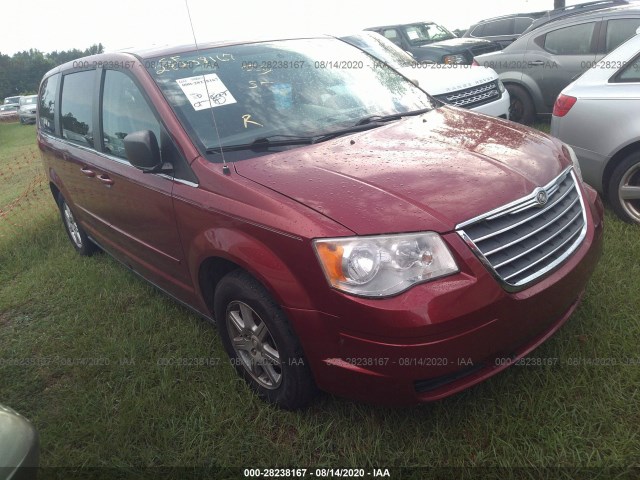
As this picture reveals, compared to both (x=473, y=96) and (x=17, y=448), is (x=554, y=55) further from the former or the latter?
(x=17, y=448)

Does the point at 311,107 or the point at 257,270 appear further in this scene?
the point at 311,107

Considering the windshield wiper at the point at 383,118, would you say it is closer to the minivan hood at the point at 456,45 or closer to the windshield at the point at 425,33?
the minivan hood at the point at 456,45

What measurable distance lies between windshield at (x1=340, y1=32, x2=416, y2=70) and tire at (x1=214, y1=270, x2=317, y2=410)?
15.2ft

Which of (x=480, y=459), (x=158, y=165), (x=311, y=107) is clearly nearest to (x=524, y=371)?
(x=480, y=459)

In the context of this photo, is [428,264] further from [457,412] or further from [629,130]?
[629,130]

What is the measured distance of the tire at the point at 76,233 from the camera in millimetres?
4816

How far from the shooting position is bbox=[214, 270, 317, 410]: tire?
7.64 ft

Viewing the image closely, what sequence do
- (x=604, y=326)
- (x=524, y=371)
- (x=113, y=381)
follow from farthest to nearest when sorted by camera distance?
(x=113, y=381), (x=604, y=326), (x=524, y=371)

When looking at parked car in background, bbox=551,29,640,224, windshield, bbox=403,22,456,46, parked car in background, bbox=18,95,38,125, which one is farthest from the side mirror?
parked car in background, bbox=18,95,38,125

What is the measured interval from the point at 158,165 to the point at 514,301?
6.10ft

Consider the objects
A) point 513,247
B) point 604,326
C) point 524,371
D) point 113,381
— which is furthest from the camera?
point 113,381

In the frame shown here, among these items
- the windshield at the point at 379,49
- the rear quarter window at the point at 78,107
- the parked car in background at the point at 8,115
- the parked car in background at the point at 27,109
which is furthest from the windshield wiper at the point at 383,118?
the parked car in background at the point at 8,115

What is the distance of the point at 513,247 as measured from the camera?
217 centimetres

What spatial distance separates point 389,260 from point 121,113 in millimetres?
2179
